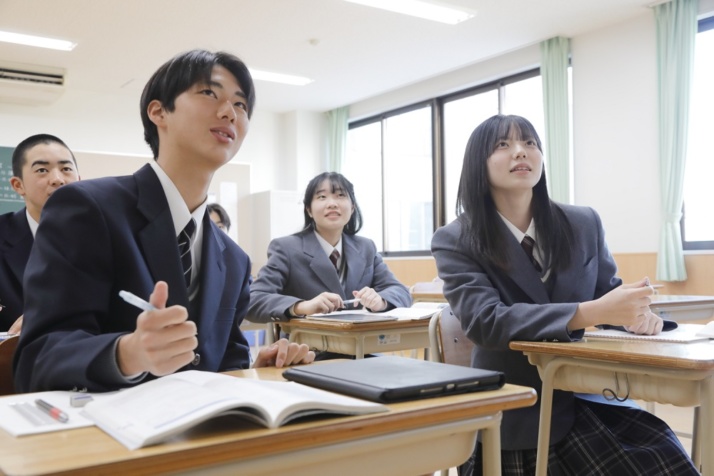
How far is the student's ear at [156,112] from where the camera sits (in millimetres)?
1395

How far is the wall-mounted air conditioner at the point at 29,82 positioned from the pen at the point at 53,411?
6859mm

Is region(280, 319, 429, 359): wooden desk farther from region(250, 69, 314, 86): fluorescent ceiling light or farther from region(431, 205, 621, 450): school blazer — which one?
region(250, 69, 314, 86): fluorescent ceiling light

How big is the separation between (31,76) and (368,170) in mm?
4085

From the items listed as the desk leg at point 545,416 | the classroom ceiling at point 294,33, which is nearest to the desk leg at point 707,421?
the desk leg at point 545,416

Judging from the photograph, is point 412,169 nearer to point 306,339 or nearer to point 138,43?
point 138,43

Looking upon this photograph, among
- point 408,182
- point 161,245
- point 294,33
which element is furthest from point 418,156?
point 161,245

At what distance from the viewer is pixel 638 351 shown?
1444 mm

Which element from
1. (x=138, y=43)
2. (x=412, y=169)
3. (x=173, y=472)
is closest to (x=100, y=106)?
(x=138, y=43)

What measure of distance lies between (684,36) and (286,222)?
16.6ft

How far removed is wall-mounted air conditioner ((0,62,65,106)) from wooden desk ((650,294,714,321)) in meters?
6.32

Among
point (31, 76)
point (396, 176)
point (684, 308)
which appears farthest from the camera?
point (396, 176)

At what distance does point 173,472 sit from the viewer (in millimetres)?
653

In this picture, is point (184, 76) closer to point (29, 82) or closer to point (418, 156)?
point (29, 82)

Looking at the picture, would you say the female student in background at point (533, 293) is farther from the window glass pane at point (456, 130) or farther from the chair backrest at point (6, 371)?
the window glass pane at point (456, 130)
